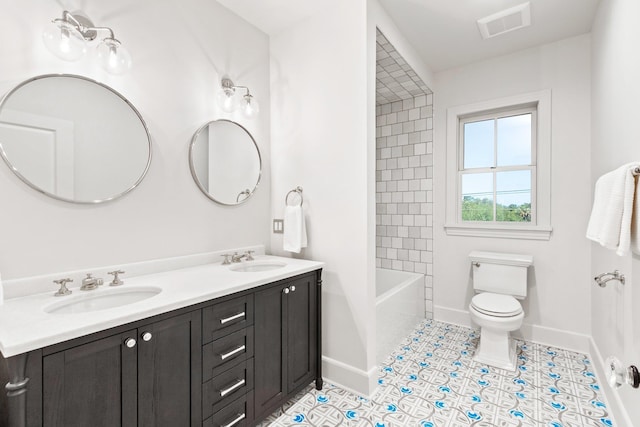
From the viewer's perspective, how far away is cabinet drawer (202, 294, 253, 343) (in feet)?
4.46

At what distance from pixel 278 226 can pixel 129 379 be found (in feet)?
4.85

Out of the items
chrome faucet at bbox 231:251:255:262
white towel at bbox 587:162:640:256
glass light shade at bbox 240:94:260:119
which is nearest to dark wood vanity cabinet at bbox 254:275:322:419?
chrome faucet at bbox 231:251:255:262

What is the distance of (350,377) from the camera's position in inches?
80.0

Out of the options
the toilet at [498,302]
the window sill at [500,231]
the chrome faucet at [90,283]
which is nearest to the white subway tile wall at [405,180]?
the window sill at [500,231]

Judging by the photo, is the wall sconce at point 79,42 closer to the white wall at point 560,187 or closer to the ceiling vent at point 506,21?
the ceiling vent at point 506,21

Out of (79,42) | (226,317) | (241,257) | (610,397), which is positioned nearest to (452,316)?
(610,397)

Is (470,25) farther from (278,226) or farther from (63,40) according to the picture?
(63,40)

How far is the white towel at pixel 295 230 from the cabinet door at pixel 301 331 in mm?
295

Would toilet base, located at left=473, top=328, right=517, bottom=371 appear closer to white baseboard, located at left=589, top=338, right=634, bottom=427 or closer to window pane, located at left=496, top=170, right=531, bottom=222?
white baseboard, located at left=589, top=338, right=634, bottom=427

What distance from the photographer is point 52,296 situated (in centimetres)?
132

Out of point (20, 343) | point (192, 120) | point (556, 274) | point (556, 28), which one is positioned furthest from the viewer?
point (556, 274)

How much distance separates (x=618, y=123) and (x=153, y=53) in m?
2.65

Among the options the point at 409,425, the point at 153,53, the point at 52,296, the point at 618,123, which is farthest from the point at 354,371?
the point at 153,53

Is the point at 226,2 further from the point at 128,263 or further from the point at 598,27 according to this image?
the point at 598,27
